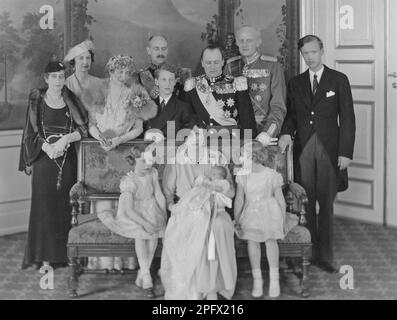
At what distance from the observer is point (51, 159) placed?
574cm

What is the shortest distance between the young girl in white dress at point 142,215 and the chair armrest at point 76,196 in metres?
0.17

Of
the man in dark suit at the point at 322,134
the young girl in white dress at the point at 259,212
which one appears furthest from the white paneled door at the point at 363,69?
the young girl in white dress at the point at 259,212

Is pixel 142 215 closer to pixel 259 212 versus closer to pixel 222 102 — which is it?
pixel 259 212

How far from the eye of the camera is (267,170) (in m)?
5.20

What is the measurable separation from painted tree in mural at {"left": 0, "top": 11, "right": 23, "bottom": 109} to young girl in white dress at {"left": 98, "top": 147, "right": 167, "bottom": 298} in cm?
209

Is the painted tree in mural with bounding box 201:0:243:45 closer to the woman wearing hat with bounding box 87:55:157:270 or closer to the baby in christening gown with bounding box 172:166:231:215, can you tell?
the woman wearing hat with bounding box 87:55:157:270

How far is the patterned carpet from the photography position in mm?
5137

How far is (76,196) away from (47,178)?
51cm

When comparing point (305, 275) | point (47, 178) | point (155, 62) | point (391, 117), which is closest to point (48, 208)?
point (47, 178)

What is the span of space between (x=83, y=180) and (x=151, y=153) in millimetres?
598

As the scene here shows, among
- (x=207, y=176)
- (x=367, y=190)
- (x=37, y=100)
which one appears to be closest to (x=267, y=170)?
(x=207, y=176)

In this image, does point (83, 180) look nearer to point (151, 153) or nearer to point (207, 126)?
point (151, 153)

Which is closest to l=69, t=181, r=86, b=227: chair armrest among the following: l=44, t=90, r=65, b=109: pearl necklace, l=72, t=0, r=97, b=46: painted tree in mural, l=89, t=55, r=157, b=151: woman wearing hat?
l=89, t=55, r=157, b=151: woman wearing hat

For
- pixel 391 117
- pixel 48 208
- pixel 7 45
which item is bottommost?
pixel 48 208
